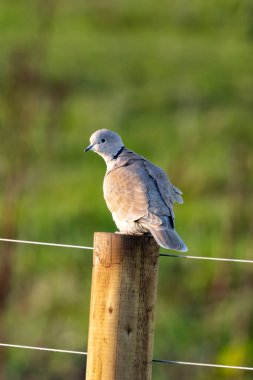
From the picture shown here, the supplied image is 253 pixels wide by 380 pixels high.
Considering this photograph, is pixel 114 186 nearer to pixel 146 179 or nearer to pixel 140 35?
pixel 146 179

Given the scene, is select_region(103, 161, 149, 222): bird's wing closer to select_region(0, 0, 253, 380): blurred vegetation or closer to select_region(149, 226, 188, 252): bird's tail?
select_region(149, 226, 188, 252): bird's tail

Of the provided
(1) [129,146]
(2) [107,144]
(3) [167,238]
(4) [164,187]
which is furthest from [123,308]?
(1) [129,146]

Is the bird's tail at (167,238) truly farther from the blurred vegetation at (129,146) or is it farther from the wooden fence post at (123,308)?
the blurred vegetation at (129,146)

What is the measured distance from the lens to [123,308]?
4625mm

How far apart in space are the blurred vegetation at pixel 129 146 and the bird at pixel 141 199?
14.7ft

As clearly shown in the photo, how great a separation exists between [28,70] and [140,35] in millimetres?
1628

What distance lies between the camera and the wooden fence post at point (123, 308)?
462 centimetres

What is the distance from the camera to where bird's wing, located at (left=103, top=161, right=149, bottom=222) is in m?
5.52

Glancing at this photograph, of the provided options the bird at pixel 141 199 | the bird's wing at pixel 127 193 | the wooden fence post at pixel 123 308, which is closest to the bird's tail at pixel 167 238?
the bird at pixel 141 199

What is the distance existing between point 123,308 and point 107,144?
6.85ft

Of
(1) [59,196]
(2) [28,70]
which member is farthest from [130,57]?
(1) [59,196]

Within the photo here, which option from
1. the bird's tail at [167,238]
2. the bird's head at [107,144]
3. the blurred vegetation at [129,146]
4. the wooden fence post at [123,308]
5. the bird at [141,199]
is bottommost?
the wooden fence post at [123,308]

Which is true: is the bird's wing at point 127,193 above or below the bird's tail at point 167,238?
above

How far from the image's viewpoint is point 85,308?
10789 mm
